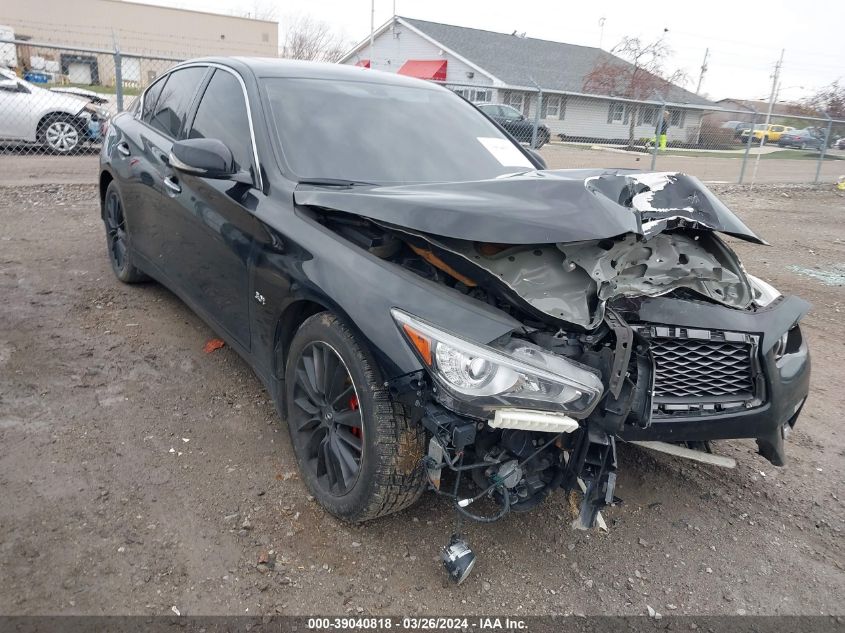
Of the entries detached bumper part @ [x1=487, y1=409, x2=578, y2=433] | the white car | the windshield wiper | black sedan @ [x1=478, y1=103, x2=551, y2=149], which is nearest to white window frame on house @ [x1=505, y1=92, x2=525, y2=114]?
black sedan @ [x1=478, y1=103, x2=551, y2=149]

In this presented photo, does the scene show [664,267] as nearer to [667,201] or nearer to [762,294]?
[667,201]

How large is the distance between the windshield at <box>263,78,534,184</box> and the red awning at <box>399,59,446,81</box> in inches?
1214

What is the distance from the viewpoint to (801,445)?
341cm

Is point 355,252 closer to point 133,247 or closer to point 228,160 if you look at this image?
point 228,160

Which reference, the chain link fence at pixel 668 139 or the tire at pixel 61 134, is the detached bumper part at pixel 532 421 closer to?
the chain link fence at pixel 668 139

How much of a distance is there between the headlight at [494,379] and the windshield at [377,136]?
1.23 meters

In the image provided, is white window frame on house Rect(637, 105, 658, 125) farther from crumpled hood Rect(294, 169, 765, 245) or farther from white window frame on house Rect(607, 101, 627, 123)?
crumpled hood Rect(294, 169, 765, 245)

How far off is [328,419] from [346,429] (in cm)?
10

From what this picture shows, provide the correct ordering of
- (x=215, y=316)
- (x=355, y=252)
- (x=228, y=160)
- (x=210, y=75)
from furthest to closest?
1. (x=210, y=75)
2. (x=215, y=316)
3. (x=228, y=160)
4. (x=355, y=252)

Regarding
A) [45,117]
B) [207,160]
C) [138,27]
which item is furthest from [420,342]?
[138,27]

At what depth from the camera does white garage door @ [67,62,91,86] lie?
59.2 ft

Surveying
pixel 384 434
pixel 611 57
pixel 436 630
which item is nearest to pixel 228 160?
pixel 384 434

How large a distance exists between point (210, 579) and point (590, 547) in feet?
4.71

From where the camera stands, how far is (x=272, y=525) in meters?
2.53
